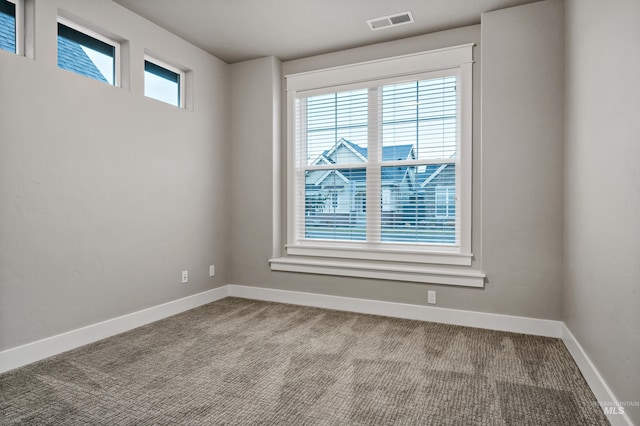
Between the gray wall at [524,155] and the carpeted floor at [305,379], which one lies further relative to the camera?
the gray wall at [524,155]

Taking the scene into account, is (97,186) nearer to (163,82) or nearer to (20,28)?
(20,28)

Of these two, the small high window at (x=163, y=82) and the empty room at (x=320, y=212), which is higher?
the small high window at (x=163, y=82)

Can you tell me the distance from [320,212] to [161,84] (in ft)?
6.89

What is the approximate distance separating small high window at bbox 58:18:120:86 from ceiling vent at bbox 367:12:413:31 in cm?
230

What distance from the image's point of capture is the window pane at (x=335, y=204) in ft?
13.2

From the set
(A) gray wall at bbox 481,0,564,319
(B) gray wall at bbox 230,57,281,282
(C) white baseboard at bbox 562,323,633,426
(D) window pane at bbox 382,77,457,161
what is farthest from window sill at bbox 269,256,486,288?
(D) window pane at bbox 382,77,457,161

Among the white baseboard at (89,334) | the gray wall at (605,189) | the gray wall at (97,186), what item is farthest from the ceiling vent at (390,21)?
the white baseboard at (89,334)

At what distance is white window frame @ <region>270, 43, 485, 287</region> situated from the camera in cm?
349

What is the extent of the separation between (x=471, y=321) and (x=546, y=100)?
2000 millimetres

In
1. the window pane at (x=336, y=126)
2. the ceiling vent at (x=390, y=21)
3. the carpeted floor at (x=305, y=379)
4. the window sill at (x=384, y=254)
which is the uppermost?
the ceiling vent at (x=390, y=21)

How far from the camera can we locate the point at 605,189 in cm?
202

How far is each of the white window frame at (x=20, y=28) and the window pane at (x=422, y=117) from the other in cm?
303

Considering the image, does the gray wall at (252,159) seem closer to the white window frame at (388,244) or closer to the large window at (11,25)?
the white window frame at (388,244)

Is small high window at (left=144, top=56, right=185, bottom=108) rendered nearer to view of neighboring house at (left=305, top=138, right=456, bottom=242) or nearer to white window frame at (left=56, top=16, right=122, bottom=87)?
white window frame at (left=56, top=16, right=122, bottom=87)
